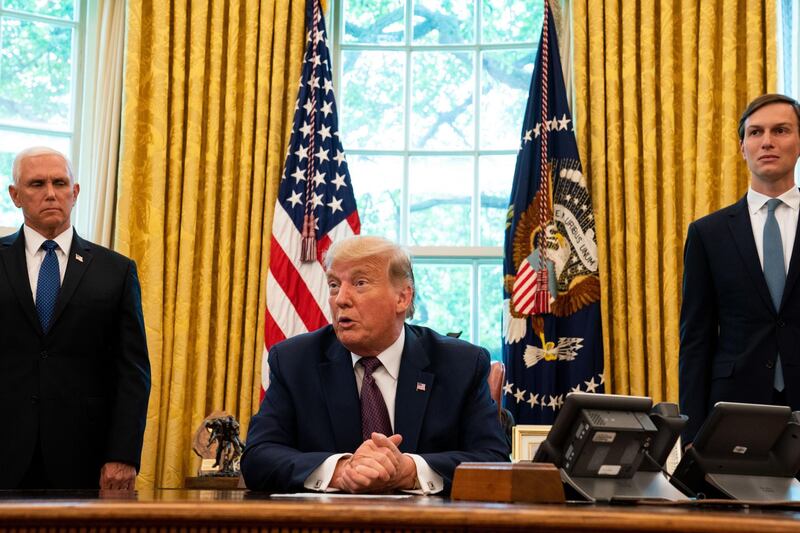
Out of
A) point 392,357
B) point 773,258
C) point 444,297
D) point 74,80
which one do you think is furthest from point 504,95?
point 392,357

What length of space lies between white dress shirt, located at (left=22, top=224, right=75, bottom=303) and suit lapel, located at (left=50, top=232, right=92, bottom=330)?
2cm

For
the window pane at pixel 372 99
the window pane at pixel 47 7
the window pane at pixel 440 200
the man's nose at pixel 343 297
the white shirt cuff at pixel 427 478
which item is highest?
the window pane at pixel 47 7

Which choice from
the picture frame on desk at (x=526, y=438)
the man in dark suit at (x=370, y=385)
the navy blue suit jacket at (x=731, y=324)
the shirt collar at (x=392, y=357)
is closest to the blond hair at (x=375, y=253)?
the man in dark suit at (x=370, y=385)

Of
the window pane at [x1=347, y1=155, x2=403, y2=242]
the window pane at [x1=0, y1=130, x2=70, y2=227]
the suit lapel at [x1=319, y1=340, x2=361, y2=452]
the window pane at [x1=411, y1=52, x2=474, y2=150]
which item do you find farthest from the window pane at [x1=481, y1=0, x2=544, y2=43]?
the suit lapel at [x1=319, y1=340, x2=361, y2=452]

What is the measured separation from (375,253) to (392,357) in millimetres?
282

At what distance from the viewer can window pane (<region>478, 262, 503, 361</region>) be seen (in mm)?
5492

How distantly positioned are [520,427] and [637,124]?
1630mm

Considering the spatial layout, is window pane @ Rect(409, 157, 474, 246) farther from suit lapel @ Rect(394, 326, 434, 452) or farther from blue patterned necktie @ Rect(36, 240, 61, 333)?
suit lapel @ Rect(394, 326, 434, 452)

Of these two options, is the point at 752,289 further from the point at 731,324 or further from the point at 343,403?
the point at 343,403

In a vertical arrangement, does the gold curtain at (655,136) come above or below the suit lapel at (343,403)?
above

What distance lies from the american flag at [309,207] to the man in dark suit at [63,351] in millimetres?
1504

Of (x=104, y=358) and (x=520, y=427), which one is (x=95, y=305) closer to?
(x=104, y=358)

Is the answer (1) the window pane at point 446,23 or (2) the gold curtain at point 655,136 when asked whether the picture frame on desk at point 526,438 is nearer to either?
(2) the gold curtain at point 655,136

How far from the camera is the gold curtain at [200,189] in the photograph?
511cm
